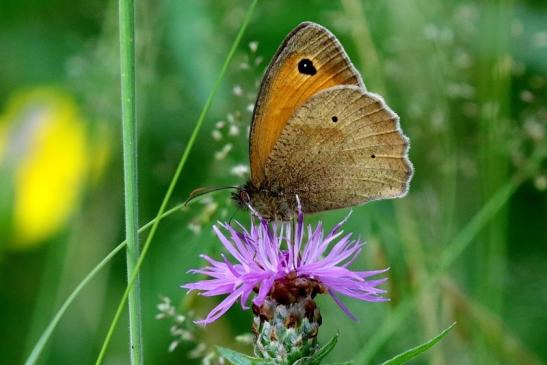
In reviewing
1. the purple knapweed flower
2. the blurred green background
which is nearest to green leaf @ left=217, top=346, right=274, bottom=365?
the purple knapweed flower

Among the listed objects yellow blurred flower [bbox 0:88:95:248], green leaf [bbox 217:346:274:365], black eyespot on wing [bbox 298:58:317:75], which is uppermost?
yellow blurred flower [bbox 0:88:95:248]

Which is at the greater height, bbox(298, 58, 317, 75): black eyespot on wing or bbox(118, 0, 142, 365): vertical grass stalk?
bbox(298, 58, 317, 75): black eyespot on wing

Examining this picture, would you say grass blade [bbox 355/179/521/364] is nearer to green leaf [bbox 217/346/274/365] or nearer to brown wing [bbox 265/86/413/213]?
brown wing [bbox 265/86/413/213]

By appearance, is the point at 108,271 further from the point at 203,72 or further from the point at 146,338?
the point at 203,72

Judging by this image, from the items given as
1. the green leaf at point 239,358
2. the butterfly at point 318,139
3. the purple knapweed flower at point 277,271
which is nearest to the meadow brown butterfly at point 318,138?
A: the butterfly at point 318,139

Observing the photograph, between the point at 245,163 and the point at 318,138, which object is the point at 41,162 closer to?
the point at 245,163

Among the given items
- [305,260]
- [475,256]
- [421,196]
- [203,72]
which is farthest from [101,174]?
[305,260]

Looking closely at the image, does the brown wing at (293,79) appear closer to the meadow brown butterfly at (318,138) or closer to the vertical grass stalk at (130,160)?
the meadow brown butterfly at (318,138)
